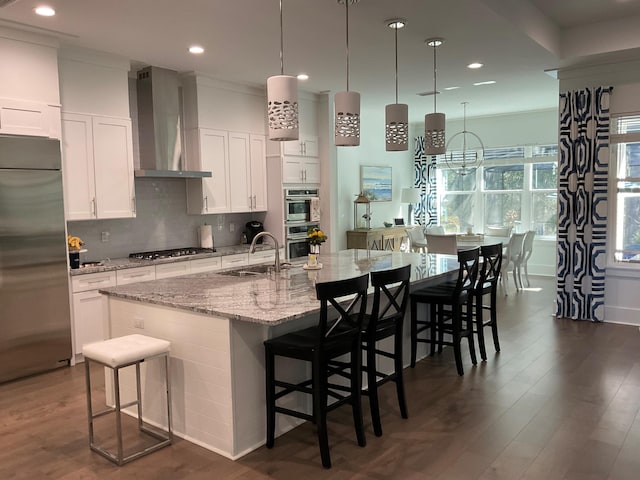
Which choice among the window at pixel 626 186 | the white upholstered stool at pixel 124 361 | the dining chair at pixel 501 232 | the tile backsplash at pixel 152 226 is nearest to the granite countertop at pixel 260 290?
the white upholstered stool at pixel 124 361

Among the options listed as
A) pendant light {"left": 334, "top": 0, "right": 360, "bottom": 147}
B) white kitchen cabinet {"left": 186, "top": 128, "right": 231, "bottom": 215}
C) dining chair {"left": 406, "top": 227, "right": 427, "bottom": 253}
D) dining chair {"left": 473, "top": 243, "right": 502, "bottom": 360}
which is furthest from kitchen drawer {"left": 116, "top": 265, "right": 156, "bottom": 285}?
dining chair {"left": 406, "top": 227, "right": 427, "bottom": 253}

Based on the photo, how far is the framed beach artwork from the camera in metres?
9.12

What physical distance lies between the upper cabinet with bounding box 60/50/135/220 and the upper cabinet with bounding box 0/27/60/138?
23cm

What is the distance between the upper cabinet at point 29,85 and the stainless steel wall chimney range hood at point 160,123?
1139 millimetres

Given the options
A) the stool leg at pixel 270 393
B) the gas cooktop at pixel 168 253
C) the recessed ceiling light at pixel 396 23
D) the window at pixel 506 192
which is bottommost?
the stool leg at pixel 270 393

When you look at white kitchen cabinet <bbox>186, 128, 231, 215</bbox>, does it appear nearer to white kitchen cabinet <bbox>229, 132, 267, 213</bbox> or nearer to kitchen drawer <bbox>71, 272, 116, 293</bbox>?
white kitchen cabinet <bbox>229, 132, 267, 213</bbox>

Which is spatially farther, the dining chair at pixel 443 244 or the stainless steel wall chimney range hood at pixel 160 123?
the dining chair at pixel 443 244

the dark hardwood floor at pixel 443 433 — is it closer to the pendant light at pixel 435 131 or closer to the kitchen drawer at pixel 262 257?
the pendant light at pixel 435 131

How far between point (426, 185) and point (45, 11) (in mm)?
7571

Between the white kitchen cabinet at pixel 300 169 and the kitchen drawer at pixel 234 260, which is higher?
the white kitchen cabinet at pixel 300 169

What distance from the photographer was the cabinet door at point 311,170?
708 cm

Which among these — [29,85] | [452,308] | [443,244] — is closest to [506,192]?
[443,244]

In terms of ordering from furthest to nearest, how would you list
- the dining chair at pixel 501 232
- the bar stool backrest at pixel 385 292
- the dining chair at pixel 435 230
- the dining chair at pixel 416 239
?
the dining chair at pixel 435 230 → the dining chair at pixel 416 239 → the dining chair at pixel 501 232 → the bar stool backrest at pixel 385 292

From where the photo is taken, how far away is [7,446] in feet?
10.5
